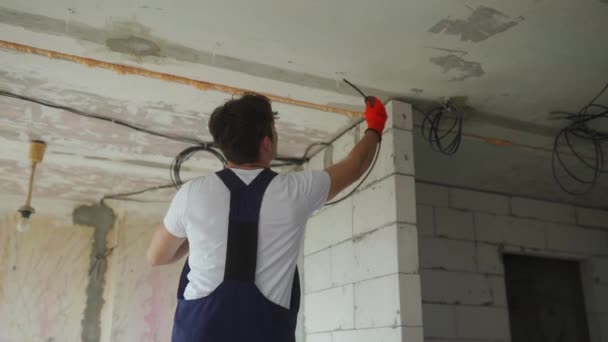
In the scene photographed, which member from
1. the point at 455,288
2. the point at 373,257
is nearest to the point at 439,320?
the point at 455,288

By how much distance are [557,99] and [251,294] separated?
1.99m

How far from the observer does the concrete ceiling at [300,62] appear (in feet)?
6.61

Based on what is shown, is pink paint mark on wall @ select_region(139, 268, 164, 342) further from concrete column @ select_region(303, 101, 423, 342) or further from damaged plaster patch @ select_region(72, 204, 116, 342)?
concrete column @ select_region(303, 101, 423, 342)

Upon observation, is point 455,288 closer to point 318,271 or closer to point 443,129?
point 318,271

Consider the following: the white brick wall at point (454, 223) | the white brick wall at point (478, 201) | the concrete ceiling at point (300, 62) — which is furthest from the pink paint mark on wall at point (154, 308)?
the white brick wall at point (478, 201)

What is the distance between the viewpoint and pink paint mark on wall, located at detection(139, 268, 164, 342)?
4105mm

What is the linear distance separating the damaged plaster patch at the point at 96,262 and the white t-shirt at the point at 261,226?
9.63ft

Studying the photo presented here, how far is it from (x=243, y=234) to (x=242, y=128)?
288 millimetres

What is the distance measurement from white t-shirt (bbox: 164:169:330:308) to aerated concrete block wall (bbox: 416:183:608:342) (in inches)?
89.1

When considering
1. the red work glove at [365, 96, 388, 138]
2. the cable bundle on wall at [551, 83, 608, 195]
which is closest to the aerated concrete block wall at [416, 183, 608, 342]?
the cable bundle on wall at [551, 83, 608, 195]

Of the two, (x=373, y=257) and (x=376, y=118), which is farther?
(x=373, y=257)

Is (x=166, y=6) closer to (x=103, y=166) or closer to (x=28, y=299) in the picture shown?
(x=103, y=166)

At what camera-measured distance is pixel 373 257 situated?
2.61m

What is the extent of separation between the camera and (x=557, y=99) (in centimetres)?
268
